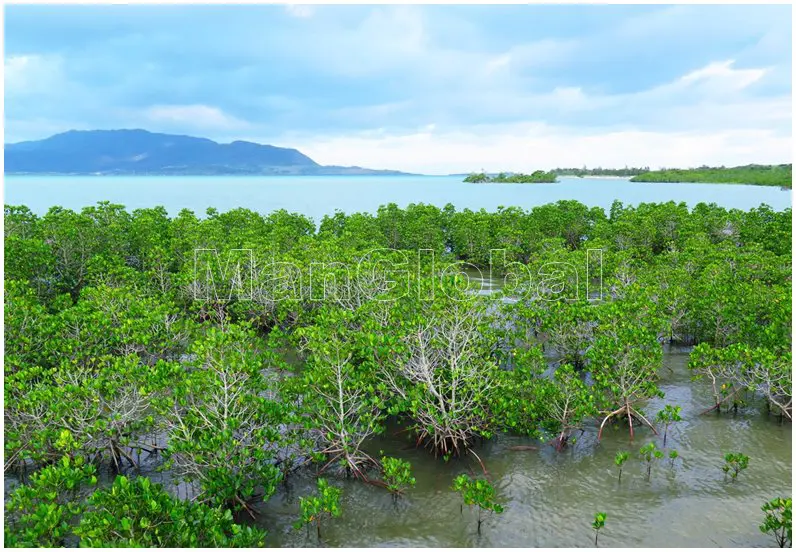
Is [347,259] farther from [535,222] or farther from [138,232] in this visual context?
[535,222]

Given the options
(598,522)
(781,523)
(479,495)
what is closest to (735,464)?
(781,523)

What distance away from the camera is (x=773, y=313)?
13273mm

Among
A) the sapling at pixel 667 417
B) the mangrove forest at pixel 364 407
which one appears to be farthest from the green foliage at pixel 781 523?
the sapling at pixel 667 417

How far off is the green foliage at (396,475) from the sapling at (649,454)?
161 inches

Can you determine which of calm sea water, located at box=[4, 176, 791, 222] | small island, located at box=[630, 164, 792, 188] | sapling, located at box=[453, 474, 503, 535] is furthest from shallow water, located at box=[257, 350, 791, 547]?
small island, located at box=[630, 164, 792, 188]

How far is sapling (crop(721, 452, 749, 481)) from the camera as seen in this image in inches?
376

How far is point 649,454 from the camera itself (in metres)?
9.78

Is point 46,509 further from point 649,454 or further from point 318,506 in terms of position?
point 649,454

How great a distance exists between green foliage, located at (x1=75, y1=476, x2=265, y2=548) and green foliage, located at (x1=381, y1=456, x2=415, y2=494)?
221cm

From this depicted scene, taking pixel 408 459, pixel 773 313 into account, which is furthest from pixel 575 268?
pixel 408 459

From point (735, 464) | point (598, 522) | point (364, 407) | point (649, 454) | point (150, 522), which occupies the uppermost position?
point (364, 407)

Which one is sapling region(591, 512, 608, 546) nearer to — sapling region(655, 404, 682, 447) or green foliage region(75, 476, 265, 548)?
sapling region(655, 404, 682, 447)

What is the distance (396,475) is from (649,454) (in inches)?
→ 176

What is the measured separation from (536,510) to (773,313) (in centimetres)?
843
